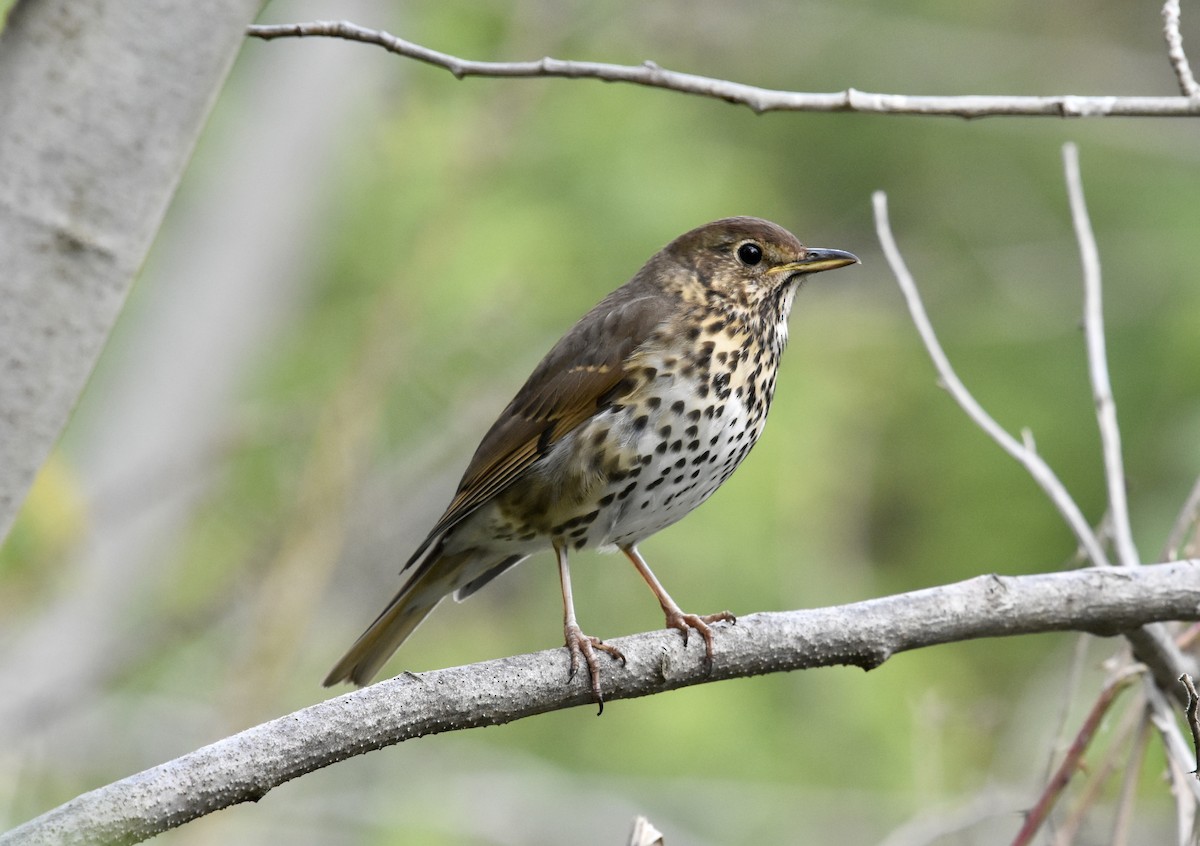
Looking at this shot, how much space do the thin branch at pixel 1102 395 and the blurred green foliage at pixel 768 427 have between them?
122 centimetres

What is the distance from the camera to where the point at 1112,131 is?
861cm

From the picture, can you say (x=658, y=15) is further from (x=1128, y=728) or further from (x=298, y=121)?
(x=1128, y=728)

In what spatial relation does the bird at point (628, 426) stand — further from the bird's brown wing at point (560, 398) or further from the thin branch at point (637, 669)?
the thin branch at point (637, 669)

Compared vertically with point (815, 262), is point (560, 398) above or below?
below

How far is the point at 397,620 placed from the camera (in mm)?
3691

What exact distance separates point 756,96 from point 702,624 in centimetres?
110

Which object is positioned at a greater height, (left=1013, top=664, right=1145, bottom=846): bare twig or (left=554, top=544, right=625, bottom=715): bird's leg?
(left=1013, top=664, right=1145, bottom=846): bare twig

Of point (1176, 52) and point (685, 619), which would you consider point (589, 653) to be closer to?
point (685, 619)

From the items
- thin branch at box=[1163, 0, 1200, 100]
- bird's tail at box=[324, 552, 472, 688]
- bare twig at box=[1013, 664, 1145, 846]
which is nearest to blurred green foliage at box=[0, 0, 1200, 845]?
bird's tail at box=[324, 552, 472, 688]

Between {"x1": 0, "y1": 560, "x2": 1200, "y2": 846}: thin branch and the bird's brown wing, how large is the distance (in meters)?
0.93

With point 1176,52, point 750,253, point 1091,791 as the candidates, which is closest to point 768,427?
point 750,253

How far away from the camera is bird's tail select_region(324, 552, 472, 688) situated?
3553mm

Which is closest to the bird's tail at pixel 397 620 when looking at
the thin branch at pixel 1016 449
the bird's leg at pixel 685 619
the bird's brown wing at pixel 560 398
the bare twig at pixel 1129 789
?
the bird's brown wing at pixel 560 398

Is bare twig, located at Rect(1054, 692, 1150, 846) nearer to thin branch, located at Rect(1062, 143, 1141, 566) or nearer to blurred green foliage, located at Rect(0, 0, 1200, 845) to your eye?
thin branch, located at Rect(1062, 143, 1141, 566)
